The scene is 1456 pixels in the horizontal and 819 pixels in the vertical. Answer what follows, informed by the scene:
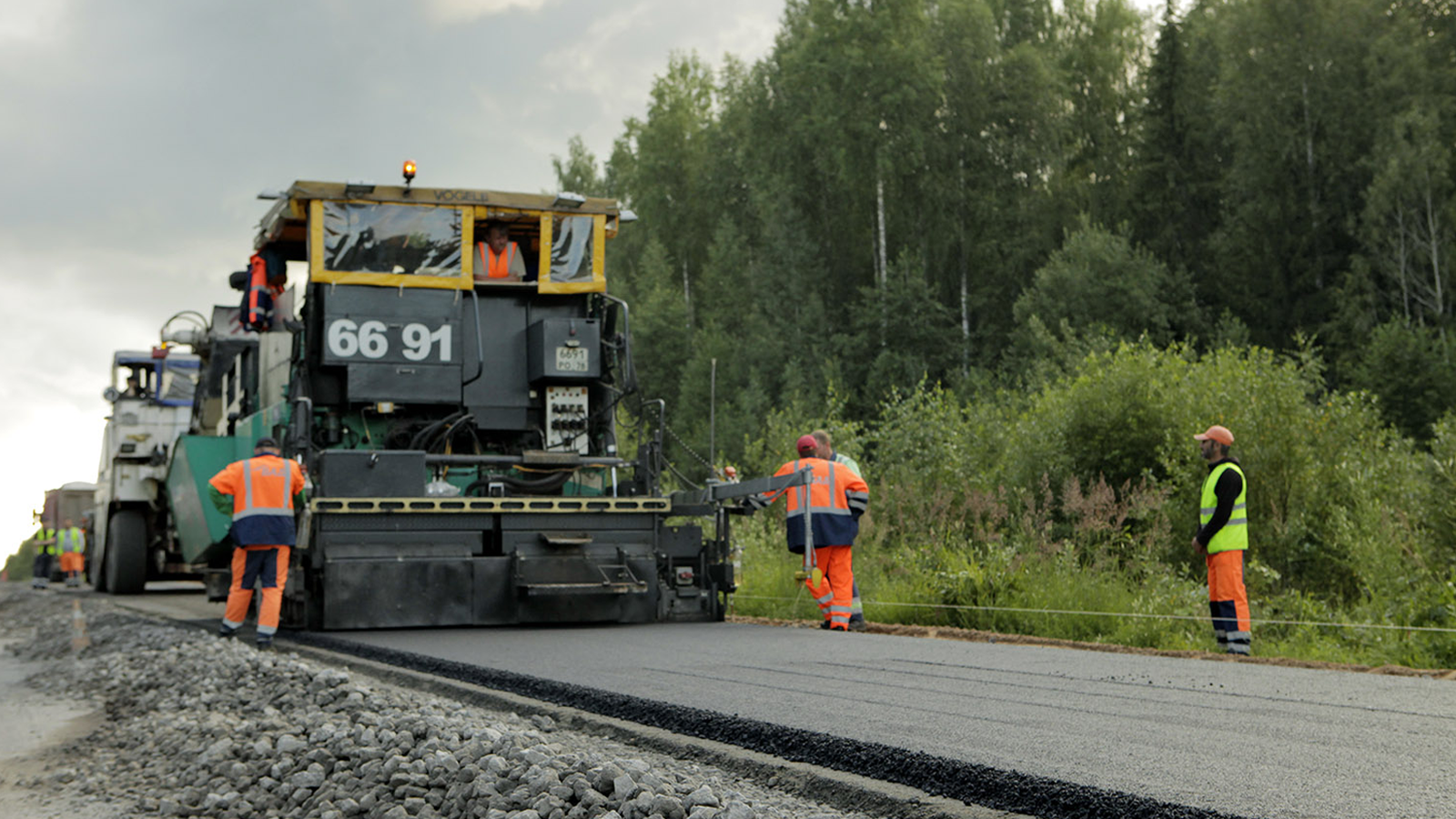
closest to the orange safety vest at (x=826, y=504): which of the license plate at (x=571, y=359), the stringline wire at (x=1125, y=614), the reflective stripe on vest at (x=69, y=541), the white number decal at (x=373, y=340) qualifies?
the stringline wire at (x=1125, y=614)

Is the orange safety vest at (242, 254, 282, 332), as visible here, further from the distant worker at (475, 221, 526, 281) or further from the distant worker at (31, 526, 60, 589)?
the distant worker at (31, 526, 60, 589)

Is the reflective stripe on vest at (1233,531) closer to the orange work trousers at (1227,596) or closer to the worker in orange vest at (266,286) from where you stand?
the orange work trousers at (1227,596)

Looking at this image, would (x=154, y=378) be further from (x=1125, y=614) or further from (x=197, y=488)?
(x=1125, y=614)

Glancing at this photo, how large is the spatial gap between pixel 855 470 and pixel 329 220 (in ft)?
13.6

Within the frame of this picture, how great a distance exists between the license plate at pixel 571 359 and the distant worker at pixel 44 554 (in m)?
22.3

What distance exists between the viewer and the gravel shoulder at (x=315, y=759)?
152 inches

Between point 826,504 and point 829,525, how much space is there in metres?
0.14

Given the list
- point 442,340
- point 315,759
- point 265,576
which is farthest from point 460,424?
point 315,759

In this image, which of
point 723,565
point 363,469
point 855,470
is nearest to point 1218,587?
point 855,470

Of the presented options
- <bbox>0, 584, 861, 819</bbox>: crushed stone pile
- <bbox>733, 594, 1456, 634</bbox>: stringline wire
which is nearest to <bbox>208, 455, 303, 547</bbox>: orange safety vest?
<bbox>0, 584, 861, 819</bbox>: crushed stone pile

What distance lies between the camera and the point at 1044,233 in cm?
3609

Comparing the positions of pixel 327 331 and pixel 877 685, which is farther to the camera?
pixel 327 331

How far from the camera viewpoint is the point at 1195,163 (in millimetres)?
35438

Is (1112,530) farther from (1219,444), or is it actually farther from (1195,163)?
(1195,163)
